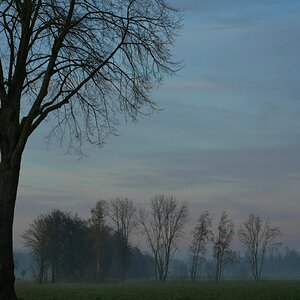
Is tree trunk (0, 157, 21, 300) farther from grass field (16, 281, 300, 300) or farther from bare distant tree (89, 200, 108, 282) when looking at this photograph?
bare distant tree (89, 200, 108, 282)

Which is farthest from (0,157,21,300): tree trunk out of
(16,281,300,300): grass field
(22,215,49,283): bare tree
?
(22,215,49,283): bare tree

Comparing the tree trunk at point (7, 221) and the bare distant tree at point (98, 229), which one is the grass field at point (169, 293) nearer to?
the tree trunk at point (7, 221)

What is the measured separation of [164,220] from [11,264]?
86.5 m

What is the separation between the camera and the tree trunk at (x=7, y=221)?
13109 mm

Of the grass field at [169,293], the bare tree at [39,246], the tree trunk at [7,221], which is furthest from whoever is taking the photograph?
the bare tree at [39,246]

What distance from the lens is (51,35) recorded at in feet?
49.2

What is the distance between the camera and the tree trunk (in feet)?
43.0

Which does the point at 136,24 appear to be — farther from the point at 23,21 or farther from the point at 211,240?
the point at 211,240

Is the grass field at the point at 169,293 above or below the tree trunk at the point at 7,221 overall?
below

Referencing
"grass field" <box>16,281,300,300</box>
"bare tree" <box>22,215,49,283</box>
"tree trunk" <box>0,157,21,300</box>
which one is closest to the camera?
"tree trunk" <box>0,157,21,300</box>

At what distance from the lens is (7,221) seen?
1330 centimetres

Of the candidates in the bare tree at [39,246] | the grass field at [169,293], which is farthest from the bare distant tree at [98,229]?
the grass field at [169,293]

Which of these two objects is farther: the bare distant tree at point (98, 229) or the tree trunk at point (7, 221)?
the bare distant tree at point (98, 229)

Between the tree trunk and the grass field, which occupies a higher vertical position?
the tree trunk
